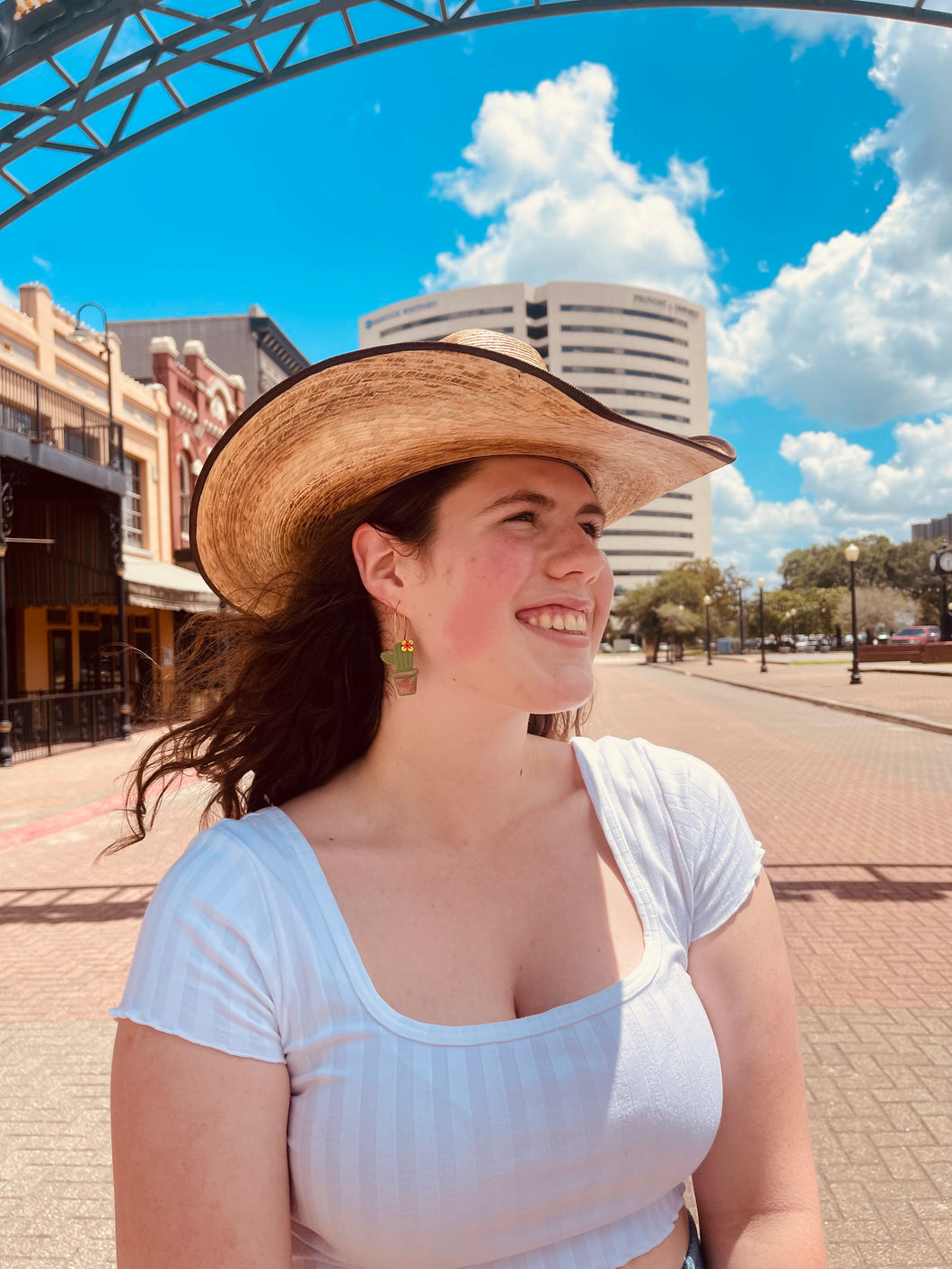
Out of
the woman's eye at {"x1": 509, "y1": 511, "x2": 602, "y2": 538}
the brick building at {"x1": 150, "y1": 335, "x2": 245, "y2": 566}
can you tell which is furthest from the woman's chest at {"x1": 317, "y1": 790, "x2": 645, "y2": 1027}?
the brick building at {"x1": 150, "y1": 335, "x2": 245, "y2": 566}

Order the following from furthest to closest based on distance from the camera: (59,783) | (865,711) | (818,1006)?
(865,711) < (59,783) < (818,1006)

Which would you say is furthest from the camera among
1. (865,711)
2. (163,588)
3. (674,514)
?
(674,514)

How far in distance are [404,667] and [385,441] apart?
0.43 metres

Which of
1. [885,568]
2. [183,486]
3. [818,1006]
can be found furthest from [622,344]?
[818,1006]

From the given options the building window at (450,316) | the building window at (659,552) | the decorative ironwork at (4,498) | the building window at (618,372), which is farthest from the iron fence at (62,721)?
the building window at (450,316)

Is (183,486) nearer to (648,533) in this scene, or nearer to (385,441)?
(385,441)

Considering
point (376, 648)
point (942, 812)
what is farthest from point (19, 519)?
point (376, 648)

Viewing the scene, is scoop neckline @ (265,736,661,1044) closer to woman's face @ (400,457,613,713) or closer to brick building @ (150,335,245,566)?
woman's face @ (400,457,613,713)

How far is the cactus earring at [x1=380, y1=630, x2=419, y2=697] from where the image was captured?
Result: 162 cm

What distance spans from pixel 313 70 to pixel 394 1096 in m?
8.82

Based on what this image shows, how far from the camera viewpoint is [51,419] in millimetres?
18109

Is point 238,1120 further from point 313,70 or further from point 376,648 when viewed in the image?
point 313,70

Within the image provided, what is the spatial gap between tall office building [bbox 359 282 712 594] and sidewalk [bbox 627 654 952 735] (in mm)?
76170

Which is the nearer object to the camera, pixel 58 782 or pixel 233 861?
pixel 233 861
